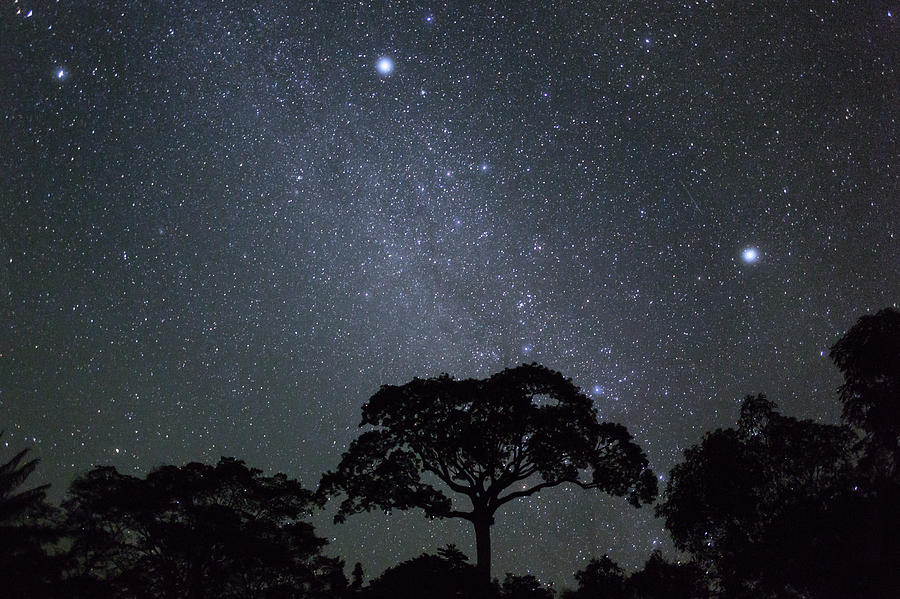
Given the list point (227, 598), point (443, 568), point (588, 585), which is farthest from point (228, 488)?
point (588, 585)

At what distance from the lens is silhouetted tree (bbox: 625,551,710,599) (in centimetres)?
2041

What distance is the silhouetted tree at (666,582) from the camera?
20.4 m

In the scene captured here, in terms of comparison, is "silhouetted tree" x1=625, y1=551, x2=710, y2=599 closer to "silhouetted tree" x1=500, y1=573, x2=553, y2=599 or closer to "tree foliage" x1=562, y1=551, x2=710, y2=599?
"tree foliage" x1=562, y1=551, x2=710, y2=599

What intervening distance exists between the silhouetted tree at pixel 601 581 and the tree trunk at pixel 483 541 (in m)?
10.8

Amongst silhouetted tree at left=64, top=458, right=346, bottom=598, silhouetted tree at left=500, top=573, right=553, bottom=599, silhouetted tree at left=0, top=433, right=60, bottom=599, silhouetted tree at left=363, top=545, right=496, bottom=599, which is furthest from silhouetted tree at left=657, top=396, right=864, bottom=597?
silhouetted tree at left=0, top=433, right=60, bottom=599

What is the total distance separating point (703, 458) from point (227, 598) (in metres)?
18.8

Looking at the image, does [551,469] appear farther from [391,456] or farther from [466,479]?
[391,456]

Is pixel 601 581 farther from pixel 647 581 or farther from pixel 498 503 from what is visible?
pixel 498 503

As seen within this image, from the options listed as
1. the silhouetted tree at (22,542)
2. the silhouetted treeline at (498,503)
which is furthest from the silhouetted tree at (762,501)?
the silhouetted tree at (22,542)

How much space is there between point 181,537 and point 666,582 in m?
18.9

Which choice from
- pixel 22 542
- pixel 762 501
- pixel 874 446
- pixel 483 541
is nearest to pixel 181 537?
pixel 22 542

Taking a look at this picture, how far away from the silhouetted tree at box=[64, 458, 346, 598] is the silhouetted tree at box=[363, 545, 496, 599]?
813 cm

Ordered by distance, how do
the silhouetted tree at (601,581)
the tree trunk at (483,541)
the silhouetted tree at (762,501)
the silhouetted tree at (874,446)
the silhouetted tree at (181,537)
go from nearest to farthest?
the silhouetted tree at (874,446), the silhouetted tree at (762,501), the tree trunk at (483,541), the silhouetted tree at (181,537), the silhouetted tree at (601,581)

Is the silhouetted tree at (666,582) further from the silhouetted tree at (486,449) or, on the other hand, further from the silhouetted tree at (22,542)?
the silhouetted tree at (22,542)
